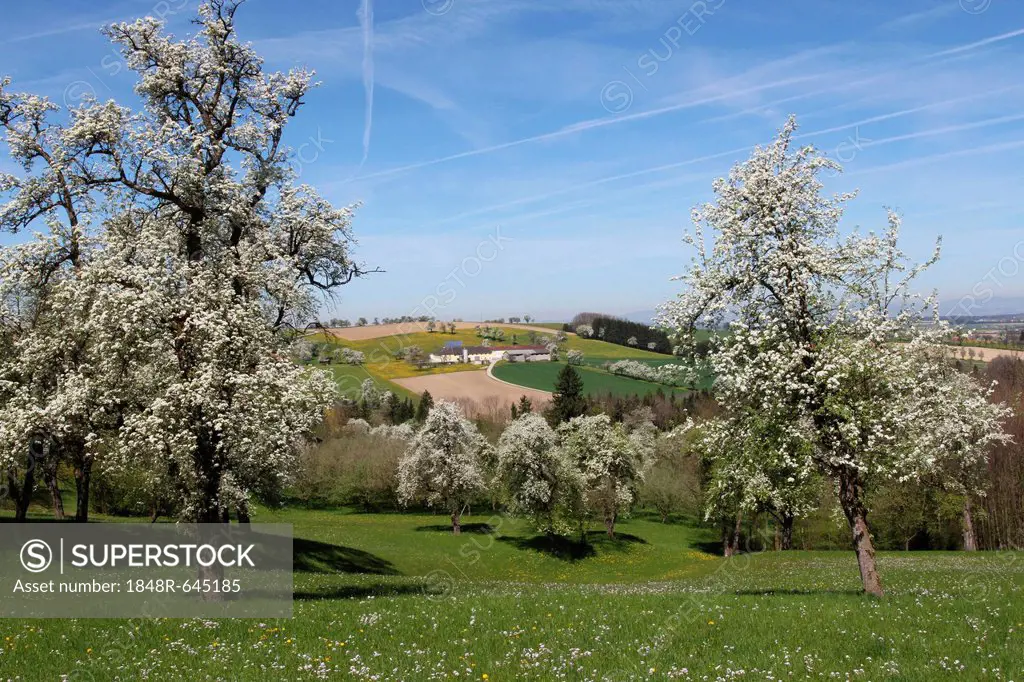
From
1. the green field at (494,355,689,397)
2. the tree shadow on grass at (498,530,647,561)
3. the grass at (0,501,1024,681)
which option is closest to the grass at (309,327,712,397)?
the green field at (494,355,689,397)

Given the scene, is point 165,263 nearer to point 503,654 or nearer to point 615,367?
point 503,654

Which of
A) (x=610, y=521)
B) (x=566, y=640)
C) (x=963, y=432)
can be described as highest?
(x=963, y=432)

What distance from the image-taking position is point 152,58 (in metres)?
23.5

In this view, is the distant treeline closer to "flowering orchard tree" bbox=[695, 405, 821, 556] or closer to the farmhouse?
the farmhouse

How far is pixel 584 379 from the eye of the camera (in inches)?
6117

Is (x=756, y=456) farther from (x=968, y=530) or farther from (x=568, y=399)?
(x=568, y=399)

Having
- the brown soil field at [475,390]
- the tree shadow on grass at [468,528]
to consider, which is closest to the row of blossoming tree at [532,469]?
the tree shadow on grass at [468,528]

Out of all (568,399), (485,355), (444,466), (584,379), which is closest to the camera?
(444,466)

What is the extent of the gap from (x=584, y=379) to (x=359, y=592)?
134346mm

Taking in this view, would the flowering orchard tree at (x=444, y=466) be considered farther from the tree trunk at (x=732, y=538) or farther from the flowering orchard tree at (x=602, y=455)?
the tree trunk at (x=732, y=538)

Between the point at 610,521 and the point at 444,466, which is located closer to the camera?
the point at 610,521

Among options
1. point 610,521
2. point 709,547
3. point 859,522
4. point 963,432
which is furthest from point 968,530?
point 859,522

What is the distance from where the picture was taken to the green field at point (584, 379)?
493 feet

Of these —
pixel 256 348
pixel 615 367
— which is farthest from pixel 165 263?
pixel 615 367
